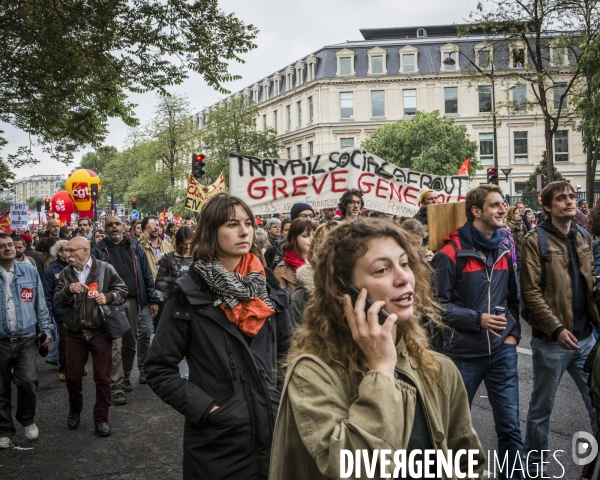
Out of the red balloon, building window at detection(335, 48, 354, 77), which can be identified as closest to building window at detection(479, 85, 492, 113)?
building window at detection(335, 48, 354, 77)

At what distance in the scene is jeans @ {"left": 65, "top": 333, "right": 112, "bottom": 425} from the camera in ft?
20.3

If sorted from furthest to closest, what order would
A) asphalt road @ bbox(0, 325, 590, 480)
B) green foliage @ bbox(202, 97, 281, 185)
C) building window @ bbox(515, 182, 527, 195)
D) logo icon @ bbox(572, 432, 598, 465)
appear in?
1. green foliage @ bbox(202, 97, 281, 185)
2. building window @ bbox(515, 182, 527, 195)
3. asphalt road @ bbox(0, 325, 590, 480)
4. logo icon @ bbox(572, 432, 598, 465)

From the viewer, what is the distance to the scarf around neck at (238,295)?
3.12m

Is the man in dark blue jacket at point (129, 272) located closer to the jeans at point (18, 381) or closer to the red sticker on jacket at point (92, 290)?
the red sticker on jacket at point (92, 290)

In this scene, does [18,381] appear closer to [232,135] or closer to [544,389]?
[544,389]

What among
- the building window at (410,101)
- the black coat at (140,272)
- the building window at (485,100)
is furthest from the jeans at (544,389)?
the building window at (410,101)

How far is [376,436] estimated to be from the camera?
1.72 m

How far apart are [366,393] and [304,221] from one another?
3332 millimetres

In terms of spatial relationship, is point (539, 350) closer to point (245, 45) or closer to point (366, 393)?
point (366, 393)

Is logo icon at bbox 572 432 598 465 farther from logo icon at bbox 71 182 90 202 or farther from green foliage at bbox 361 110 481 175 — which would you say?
green foliage at bbox 361 110 481 175

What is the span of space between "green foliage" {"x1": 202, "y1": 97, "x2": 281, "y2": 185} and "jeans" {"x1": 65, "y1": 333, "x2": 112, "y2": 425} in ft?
166

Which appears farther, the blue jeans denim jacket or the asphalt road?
the blue jeans denim jacket

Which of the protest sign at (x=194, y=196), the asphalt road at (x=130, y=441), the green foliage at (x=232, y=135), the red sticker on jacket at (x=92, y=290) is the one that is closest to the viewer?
the asphalt road at (x=130, y=441)

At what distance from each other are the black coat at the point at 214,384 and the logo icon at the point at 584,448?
209 cm
